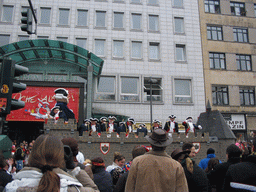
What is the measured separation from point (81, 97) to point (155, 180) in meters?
15.5

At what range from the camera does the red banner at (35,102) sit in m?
18.3

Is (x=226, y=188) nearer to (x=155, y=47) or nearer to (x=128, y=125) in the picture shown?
(x=128, y=125)

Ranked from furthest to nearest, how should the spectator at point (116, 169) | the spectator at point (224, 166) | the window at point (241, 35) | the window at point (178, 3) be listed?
the window at point (241, 35)
the window at point (178, 3)
the spectator at point (116, 169)
the spectator at point (224, 166)

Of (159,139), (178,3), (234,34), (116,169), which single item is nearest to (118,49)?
(178,3)

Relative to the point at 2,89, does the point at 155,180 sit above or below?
below

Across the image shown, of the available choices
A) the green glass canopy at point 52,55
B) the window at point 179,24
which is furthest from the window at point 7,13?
the window at point 179,24

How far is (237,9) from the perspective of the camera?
28.2 m

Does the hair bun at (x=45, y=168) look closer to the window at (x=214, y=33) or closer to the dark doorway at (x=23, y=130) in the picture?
the dark doorway at (x=23, y=130)

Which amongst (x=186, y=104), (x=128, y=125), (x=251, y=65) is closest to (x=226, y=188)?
(x=128, y=125)

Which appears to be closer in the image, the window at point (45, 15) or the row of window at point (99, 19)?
the row of window at point (99, 19)

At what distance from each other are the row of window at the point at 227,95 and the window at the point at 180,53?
4.82 metres

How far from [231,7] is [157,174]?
3038 centimetres

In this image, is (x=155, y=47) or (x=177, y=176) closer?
(x=177, y=176)

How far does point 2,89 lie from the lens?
199 inches
